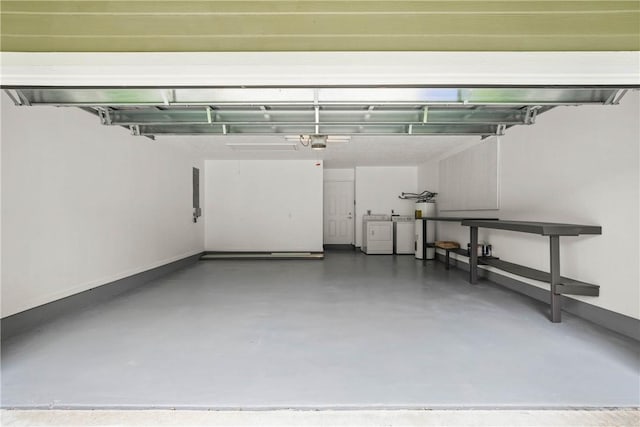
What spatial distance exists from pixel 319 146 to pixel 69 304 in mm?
3972

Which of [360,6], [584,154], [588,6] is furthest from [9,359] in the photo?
[584,154]

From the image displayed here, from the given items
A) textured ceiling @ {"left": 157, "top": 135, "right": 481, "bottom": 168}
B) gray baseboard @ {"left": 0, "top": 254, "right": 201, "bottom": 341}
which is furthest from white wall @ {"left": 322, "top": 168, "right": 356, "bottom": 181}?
gray baseboard @ {"left": 0, "top": 254, "right": 201, "bottom": 341}

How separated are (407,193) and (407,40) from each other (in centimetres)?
802

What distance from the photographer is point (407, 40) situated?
1769mm

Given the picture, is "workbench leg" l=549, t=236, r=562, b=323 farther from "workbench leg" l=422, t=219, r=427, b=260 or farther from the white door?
the white door

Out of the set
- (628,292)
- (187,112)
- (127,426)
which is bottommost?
(127,426)

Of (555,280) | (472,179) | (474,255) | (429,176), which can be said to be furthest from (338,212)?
(555,280)

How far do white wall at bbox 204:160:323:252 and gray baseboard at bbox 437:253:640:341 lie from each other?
503 centimetres

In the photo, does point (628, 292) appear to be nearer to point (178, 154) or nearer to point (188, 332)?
point (188, 332)

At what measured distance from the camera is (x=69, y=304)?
146 inches

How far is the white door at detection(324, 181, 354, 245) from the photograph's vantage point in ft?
32.5

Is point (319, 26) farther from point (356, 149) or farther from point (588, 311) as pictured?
point (356, 149)

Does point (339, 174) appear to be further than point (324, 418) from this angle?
Yes

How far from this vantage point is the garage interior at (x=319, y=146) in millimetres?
1766
